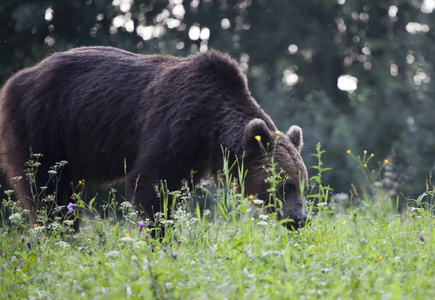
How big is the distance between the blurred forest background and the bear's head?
878cm

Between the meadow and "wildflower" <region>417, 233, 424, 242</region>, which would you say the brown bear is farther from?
"wildflower" <region>417, 233, 424, 242</region>

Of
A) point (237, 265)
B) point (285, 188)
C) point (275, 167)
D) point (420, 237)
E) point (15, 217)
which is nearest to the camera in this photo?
point (237, 265)

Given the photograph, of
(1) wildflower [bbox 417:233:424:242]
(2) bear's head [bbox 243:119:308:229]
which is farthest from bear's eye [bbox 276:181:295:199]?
(1) wildflower [bbox 417:233:424:242]

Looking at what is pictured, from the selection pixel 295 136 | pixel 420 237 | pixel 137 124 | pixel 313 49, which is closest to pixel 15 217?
pixel 137 124

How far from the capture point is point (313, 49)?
24.3m

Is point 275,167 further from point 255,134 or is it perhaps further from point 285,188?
point 255,134

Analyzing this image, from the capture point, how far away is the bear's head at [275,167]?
5.88 meters

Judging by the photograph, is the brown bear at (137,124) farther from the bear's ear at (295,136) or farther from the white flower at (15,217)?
the white flower at (15,217)

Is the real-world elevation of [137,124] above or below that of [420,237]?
above


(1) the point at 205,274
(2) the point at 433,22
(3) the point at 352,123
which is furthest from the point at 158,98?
(2) the point at 433,22

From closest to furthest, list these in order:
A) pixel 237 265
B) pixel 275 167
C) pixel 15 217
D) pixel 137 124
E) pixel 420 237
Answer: pixel 237 265 → pixel 420 237 → pixel 15 217 → pixel 275 167 → pixel 137 124

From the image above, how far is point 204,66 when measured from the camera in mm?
6668

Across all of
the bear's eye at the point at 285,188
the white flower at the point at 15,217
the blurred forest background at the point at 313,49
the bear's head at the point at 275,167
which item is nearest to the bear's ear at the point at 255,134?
the bear's head at the point at 275,167

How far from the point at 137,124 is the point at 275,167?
167cm
